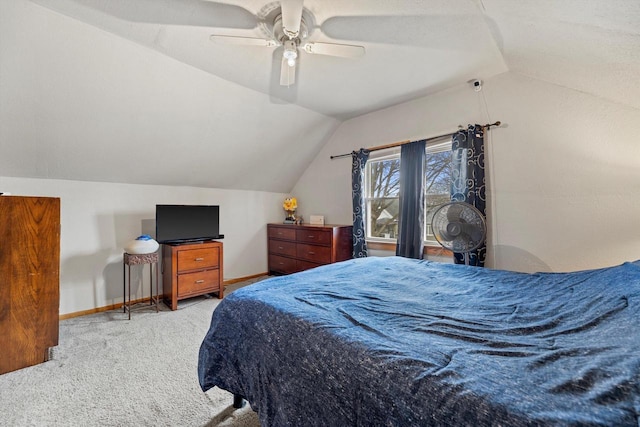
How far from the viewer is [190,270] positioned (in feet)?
10.5

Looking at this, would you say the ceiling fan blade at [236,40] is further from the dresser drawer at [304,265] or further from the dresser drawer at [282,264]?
the dresser drawer at [282,264]

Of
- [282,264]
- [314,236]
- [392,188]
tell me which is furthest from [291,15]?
[282,264]

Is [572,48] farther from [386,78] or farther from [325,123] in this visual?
[325,123]

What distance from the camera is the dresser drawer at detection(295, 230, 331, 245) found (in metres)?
3.65

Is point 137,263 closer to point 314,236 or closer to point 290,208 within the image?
point 314,236

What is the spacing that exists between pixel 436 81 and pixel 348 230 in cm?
205

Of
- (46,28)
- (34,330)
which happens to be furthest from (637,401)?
(46,28)

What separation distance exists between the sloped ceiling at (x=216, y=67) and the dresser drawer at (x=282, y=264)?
1.82m

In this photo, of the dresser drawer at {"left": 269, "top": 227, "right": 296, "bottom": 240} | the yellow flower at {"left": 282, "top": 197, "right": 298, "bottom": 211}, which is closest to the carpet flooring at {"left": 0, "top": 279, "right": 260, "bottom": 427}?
the dresser drawer at {"left": 269, "top": 227, "right": 296, "bottom": 240}

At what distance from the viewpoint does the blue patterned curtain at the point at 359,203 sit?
3639 millimetres

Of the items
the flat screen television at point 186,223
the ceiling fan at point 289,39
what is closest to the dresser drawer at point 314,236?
the flat screen television at point 186,223

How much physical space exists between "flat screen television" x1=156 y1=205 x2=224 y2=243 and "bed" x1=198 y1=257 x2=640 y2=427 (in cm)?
216

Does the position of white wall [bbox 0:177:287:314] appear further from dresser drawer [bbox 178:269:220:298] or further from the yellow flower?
the yellow flower

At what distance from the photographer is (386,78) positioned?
2686 millimetres
